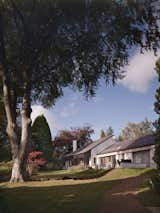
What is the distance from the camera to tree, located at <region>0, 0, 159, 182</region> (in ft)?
65.0

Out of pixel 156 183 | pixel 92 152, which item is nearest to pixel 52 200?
pixel 156 183

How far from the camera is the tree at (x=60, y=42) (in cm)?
1981

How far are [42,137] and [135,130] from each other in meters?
45.8

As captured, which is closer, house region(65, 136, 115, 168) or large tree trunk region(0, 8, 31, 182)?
large tree trunk region(0, 8, 31, 182)

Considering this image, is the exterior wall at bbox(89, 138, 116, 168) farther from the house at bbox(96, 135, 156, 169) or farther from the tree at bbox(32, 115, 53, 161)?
the tree at bbox(32, 115, 53, 161)

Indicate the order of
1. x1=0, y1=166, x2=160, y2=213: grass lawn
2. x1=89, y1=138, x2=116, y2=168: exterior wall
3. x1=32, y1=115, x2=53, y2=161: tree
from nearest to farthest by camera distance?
x1=0, y1=166, x2=160, y2=213: grass lawn < x1=32, y1=115, x2=53, y2=161: tree < x1=89, y1=138, x2=116, y2=168: exterior wall

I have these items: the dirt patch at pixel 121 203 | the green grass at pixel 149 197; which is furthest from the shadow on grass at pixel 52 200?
the green grass at pixel 149 197

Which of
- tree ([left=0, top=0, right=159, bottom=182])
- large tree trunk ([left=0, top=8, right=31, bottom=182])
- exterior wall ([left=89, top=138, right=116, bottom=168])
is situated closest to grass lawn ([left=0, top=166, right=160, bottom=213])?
large tree trunk ([left=0, top=8, right=31, bottom=182])

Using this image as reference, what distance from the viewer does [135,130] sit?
303ft

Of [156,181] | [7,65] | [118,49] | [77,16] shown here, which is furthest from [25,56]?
[156,181]

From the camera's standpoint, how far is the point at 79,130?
69.5m

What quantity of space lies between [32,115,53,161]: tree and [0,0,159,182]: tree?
28.9m

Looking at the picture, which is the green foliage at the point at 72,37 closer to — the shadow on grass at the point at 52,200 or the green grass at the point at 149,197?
the shadow on grass at the point at 52,200

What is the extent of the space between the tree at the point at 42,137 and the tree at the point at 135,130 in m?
40.0
